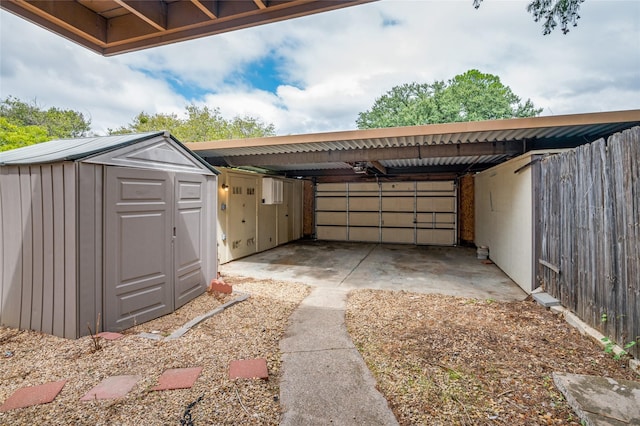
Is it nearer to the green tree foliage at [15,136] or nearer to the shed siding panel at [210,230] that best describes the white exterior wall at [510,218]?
the shed siding panel at [210,230]

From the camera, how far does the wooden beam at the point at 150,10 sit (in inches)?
50.5

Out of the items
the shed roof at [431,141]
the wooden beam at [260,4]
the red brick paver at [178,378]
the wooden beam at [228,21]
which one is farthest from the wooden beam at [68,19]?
the shed roof at [431,141]

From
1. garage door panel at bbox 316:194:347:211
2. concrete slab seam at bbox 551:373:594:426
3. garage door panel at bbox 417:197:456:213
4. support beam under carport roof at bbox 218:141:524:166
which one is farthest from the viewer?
garage door panel at bbox 316:194:347:211

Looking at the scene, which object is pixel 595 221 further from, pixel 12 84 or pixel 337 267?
pixel 12 84

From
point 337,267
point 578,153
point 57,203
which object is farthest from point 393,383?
point 337,267

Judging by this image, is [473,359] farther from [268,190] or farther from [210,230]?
[268,190]

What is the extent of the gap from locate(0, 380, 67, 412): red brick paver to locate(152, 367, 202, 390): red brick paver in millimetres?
584

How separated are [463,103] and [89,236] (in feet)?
79.4

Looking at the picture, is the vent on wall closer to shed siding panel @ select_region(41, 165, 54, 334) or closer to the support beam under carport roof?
the support beam under carport roof

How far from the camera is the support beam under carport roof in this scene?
4891mm

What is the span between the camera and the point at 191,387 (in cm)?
188

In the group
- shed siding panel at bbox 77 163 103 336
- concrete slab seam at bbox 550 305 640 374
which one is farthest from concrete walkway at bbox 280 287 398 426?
concrete slab seam at bbox 550 305 640 374

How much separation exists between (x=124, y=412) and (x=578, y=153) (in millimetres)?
4249

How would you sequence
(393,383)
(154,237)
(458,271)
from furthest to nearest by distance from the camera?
(458,271)
(154,237)
(393,383)
